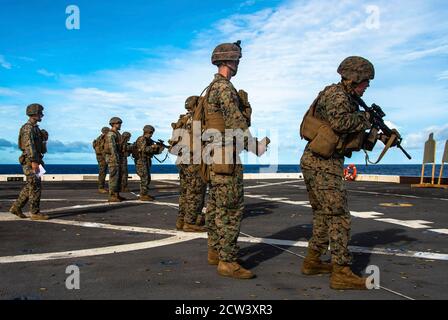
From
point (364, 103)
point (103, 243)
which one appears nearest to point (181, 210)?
point (103, 243)

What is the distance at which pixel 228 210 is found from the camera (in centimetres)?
497

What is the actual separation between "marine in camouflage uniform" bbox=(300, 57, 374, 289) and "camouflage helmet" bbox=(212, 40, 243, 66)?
1.06 metres

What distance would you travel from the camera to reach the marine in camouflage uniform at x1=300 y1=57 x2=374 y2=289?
4492 mm

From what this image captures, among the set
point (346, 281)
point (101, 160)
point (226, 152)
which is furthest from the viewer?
point (101, 160)

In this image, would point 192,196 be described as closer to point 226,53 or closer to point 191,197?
point 191,197

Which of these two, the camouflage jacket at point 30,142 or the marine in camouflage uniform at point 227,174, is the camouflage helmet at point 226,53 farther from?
the camouflage jacket at point 30,142

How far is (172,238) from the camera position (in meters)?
7.21

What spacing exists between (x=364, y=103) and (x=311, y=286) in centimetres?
202

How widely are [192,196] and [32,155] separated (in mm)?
3533

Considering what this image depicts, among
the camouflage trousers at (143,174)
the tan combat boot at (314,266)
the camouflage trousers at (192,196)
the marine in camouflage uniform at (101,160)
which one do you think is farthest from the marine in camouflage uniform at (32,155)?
the marine in camouflage uniform at (101,160)

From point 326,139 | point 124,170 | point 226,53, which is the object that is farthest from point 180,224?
point 124,170

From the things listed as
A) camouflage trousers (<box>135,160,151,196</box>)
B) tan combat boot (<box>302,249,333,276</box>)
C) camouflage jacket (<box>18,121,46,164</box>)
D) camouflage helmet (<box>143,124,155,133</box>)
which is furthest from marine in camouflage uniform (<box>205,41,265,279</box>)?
camouflage helmet (<box>143,124,155,133</box>)
